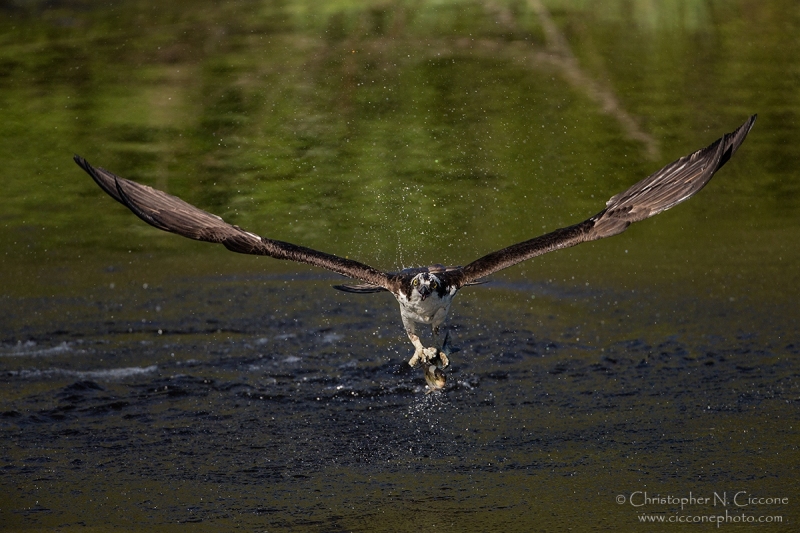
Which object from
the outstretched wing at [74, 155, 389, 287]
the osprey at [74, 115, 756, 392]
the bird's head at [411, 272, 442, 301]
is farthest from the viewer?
the bird's head at [411, 272, 442, 301]

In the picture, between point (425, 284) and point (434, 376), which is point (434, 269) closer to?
point (425, 284)

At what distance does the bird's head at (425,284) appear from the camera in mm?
8406

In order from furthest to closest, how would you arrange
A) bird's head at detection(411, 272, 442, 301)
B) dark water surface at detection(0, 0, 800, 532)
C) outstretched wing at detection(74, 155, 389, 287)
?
bird's head at detection(411, 272, 442, 301)
outstretched wing at detection(74, 155, 389, 287)
dark water surface at detection(0, 0, 800, 532)

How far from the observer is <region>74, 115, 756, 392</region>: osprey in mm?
8000

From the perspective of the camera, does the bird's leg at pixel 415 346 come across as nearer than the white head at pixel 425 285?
No

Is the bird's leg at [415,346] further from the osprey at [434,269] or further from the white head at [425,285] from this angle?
the white head at [425,285]

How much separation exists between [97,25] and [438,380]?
14.3 metres

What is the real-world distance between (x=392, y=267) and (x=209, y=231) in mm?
4401

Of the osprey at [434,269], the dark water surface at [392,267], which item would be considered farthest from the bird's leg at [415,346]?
the dark water surface at [392,267]

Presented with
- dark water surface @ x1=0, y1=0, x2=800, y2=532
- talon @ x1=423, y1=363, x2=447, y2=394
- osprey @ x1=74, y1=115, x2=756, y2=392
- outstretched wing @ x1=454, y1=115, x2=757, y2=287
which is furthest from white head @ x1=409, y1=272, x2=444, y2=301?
dark water surface @ x1=0, y1=0, x2=800, y2=532

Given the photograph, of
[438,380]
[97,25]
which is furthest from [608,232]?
[97,25]

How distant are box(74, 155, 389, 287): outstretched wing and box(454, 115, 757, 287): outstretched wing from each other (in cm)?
86

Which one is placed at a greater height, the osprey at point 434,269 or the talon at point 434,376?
the osprey at point 434,269

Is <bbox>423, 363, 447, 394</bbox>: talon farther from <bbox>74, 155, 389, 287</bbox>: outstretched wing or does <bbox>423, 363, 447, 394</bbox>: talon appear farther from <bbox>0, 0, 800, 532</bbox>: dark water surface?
<bbox>74, 155, 389, 287</bbox>: outstretched wing
